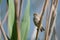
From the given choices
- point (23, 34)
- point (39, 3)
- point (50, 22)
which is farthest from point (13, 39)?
point (39, 3)

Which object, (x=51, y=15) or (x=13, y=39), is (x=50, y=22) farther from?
(x=13, y=39)

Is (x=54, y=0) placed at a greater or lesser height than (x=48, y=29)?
greater

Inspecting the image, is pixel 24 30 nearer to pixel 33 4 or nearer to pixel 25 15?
pixel 25 15

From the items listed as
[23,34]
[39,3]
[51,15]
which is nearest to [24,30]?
[23,34]

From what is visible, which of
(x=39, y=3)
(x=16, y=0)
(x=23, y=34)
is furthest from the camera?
(x=39, y=3)

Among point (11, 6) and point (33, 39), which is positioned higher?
point (11, 6)

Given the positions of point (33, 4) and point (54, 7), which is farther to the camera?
point (33, 4)

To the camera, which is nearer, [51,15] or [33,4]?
[51,15]

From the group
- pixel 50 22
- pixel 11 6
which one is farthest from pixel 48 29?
pixel 11 6

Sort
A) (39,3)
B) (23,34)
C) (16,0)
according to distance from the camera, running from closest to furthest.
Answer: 1. (16,0)
2. (23,34)
3. (39,3)
